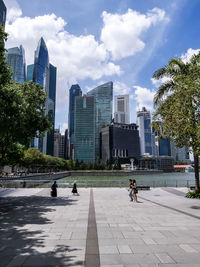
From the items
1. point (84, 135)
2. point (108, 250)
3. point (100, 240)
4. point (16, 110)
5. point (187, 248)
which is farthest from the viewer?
point (84, 135)

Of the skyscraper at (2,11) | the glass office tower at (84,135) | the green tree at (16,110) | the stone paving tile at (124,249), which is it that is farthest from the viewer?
the glass office tower at (84,135)

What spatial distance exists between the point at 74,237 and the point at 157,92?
16.0m

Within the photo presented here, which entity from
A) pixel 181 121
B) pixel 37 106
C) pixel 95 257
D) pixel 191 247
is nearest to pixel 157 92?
pixel 181 121

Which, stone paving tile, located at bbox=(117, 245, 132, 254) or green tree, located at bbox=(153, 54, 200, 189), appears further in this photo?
green tree, located at bbox=(153, 54, 200, 189)

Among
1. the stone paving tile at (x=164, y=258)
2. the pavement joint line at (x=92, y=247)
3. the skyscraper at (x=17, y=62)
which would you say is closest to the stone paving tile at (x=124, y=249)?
the pavement joint line at (x=92, y=247)

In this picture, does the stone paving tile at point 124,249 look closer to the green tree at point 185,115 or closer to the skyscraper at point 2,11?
the green tree at point 185,115

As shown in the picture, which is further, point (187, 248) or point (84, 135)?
point (84, 135)

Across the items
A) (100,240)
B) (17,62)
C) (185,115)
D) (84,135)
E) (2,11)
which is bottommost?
(100,240)

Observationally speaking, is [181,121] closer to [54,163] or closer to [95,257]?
[95,257]

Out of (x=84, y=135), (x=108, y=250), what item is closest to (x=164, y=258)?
(x=108, y=250)

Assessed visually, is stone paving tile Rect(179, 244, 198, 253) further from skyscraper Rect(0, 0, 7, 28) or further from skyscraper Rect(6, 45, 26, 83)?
skyscraper Rect(6, 45, 26, 83)

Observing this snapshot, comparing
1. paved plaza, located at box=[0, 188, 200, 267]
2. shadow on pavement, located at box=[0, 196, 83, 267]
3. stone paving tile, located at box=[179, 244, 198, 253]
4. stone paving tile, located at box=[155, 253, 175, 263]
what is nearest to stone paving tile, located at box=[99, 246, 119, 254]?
paved plaza, located at box=[0, 188, 200, 267]

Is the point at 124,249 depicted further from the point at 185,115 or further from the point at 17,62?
the point at 17,62

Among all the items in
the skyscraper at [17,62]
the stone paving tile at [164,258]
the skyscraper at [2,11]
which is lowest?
the stone paving tile at [164,258]
